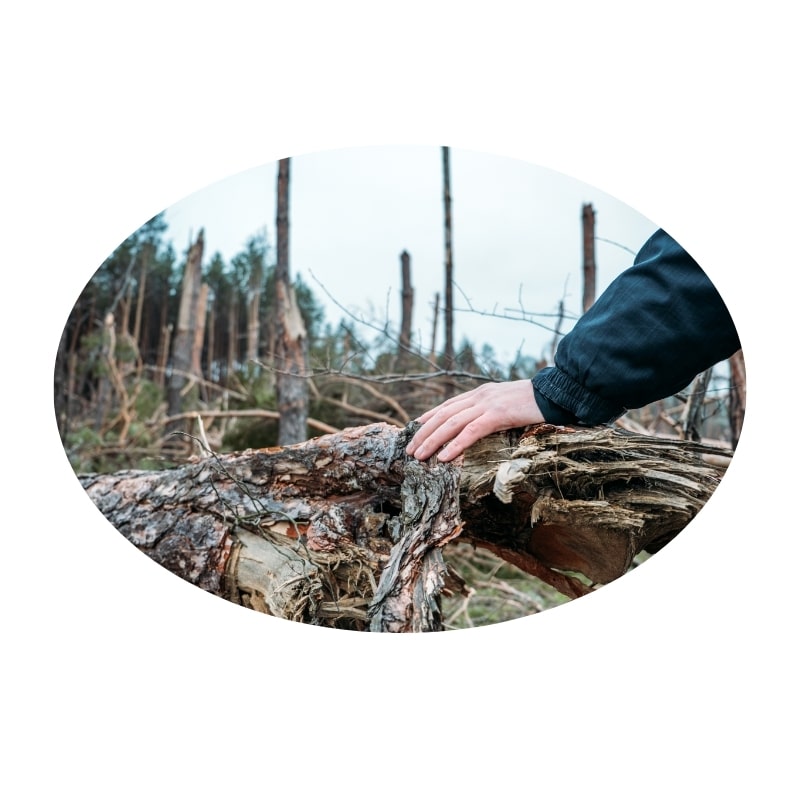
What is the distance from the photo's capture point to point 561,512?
1117mm

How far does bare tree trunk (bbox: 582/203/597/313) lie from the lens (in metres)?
1.45

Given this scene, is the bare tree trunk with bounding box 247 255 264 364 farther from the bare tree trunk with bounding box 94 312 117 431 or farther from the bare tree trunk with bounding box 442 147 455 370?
the bare tree trunk with bounding box 442 147 455 370

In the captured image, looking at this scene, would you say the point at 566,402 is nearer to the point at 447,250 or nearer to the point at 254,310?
the point at 447,250

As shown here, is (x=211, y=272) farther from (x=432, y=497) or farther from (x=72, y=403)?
(x=432, y=497)

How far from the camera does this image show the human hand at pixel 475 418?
3.74ft

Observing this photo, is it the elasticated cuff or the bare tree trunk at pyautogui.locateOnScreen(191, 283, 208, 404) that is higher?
the bare tree trunk at pyautogui.locateOnScreen(191, 283, 208, 404)

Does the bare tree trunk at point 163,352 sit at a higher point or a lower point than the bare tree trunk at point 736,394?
higher

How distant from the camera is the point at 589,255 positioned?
4.76 feet

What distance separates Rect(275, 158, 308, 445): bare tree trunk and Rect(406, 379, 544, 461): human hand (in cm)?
68

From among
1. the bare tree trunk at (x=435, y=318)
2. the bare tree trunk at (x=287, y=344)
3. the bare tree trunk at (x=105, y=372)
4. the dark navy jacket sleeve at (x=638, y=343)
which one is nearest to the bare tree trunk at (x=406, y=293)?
the bare tree trunk at (x=435, y=318)

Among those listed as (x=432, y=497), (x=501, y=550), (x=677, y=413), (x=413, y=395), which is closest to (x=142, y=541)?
(x=432, y=497)

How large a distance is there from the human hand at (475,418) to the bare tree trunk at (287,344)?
678mm

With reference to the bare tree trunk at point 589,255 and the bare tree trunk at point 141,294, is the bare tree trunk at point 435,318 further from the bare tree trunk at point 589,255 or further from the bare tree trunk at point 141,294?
the bare tree trunk at point 141,294

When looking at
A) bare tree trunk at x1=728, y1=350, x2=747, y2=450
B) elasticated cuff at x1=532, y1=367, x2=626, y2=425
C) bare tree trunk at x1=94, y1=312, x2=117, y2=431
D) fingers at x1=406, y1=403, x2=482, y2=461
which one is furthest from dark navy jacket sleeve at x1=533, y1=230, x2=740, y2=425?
bare tree trunk at x1=94, y1=312, x2=117, y2=431
